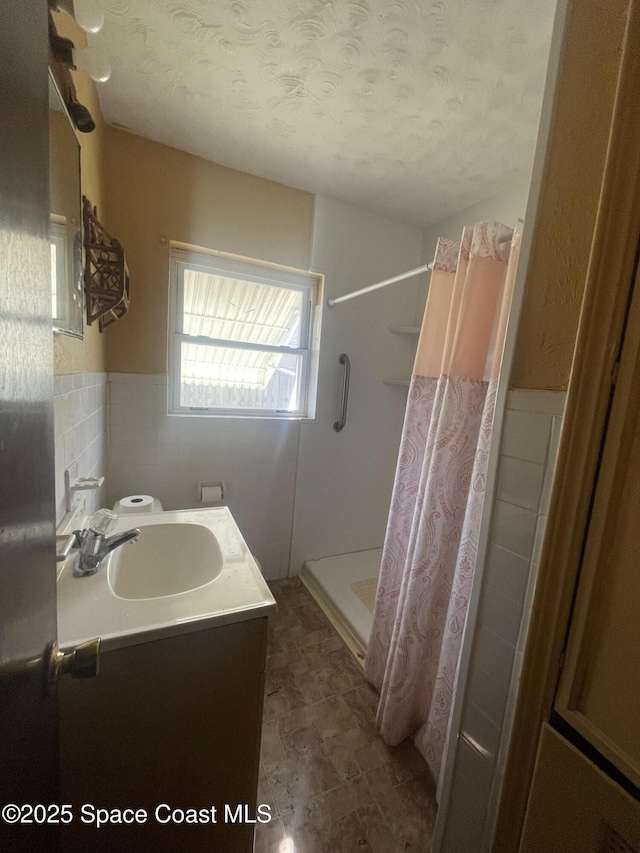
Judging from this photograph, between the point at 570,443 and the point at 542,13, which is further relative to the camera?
the point at 542,13

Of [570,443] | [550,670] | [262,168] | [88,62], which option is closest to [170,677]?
[550,670]

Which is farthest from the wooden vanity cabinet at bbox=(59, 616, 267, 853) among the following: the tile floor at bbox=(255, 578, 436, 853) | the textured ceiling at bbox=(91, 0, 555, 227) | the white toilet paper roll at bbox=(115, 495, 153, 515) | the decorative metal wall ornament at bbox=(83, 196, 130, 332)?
the textured ceiling at bbox=(91, 0, 555, 227)

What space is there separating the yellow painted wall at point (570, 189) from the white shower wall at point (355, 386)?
146 cm

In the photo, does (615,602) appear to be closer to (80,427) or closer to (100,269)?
(80,427)

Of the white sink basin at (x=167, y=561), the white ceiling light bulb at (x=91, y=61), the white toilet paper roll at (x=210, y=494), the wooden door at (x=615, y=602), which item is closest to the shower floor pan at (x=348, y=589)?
the white toilet paper roll at (x=210, y=494)

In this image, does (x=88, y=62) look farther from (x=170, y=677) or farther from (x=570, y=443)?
(x=170, y=677)

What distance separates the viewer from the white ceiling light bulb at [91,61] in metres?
0.79

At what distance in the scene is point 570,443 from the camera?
56 cm

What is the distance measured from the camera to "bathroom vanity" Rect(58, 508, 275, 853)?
2.28ft

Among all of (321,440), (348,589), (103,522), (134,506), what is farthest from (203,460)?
(348,589)

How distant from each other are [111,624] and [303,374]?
170 centimetres

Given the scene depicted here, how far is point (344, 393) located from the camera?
215 centimetres

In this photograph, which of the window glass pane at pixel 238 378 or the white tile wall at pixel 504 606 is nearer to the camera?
the white tile wall at pixel 504 606

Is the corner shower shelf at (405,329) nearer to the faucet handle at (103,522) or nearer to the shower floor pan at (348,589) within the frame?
the shower floor pan at (348,589)
